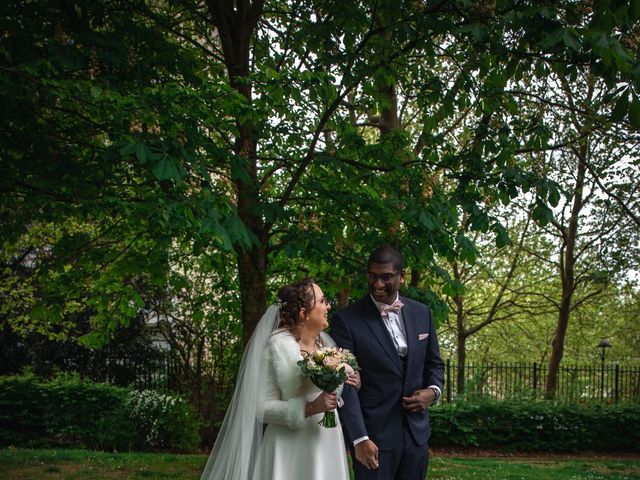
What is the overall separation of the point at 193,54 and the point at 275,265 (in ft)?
10.2

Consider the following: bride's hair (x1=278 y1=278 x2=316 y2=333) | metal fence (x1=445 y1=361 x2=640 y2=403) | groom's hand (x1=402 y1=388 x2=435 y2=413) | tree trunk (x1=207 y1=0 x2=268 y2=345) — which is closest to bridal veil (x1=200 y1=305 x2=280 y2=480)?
bride's hair (x1=278 y1=278 x2=316 y2=333)

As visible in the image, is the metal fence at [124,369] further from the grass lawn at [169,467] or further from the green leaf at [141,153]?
the green leaf at [141,153]

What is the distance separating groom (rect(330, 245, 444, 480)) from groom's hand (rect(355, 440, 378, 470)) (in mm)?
117

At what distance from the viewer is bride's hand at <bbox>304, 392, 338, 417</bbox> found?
416 centimetres

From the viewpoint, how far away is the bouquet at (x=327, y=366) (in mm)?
3984

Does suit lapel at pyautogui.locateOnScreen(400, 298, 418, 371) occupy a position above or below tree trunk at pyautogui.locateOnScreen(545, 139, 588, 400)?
below

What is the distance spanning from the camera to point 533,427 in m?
13.8

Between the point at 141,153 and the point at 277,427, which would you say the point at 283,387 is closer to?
the point at 277,427

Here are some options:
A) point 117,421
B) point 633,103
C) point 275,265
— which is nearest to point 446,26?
point 633,103

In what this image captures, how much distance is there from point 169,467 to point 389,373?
646cm

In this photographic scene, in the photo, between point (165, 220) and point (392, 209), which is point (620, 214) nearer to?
point (392, 209)

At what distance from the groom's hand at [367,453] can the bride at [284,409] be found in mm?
298

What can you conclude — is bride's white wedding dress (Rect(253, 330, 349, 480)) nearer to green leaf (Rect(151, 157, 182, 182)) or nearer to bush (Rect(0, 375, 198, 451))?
green leaf (Rect(151, 157, 182, 182))

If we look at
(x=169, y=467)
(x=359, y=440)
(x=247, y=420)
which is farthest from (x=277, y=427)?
(x=169, y=467)
